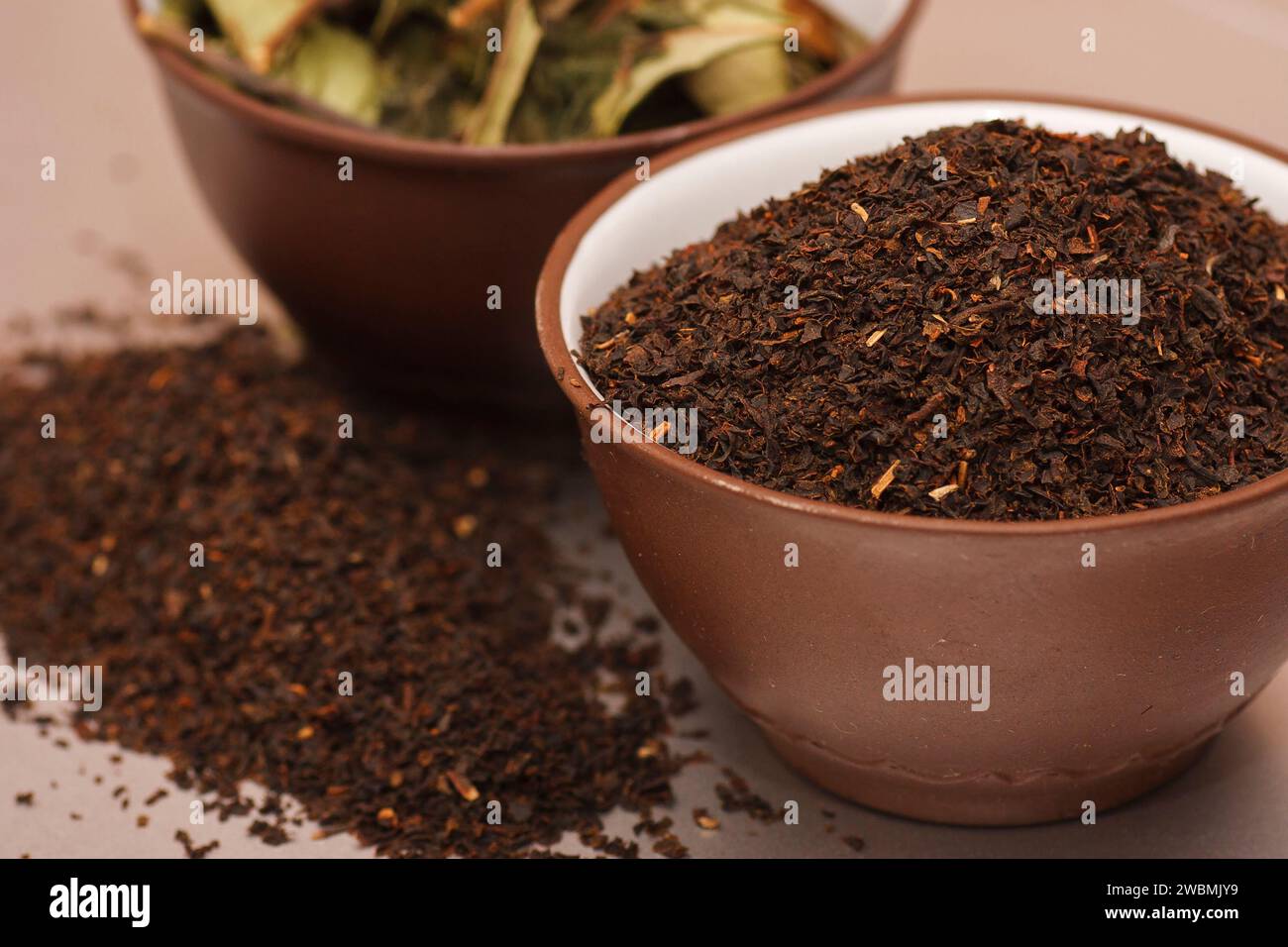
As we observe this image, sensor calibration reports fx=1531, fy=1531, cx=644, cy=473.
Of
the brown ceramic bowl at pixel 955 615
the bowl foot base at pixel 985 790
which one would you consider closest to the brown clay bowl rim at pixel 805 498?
the brown ceramic bowl at pixel 955 615

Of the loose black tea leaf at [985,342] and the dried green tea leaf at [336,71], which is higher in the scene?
the dried green tea leaf at [336,71]

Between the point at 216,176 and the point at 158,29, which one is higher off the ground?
the point at 158,29

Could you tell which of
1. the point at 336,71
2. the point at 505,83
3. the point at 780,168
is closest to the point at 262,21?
the point at 336,71

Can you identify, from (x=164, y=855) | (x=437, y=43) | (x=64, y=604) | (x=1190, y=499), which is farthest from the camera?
(x=437, y=43)

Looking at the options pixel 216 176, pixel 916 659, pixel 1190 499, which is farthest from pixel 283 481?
pixel 1190 499

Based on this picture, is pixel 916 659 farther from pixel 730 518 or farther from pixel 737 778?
pixel 737 778

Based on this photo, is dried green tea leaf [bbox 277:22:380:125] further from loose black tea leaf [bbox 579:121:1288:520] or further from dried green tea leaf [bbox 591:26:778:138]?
loose black tea leaf [bbox 579:121:1288:520]

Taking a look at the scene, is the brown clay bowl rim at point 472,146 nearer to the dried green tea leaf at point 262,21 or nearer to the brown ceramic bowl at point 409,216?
the brown ceramic bowl at point 409,216
